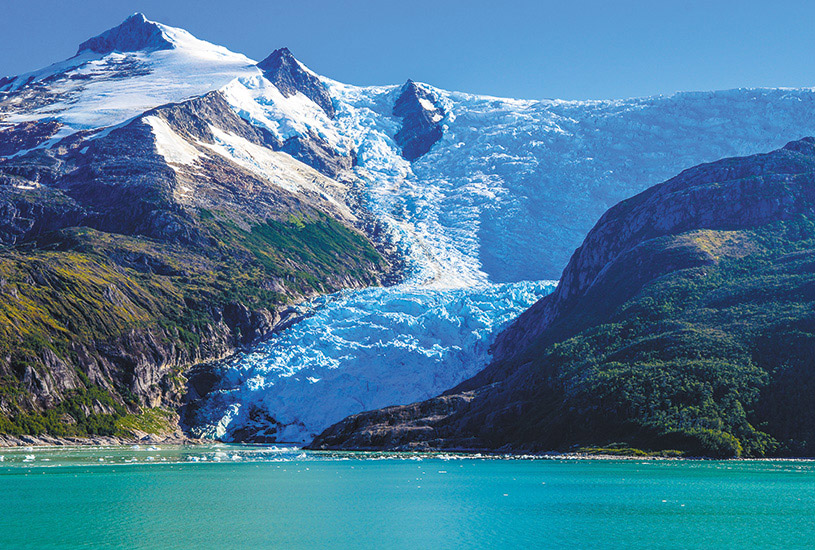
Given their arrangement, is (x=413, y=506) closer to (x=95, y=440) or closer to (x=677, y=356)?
(x=677, y=356)

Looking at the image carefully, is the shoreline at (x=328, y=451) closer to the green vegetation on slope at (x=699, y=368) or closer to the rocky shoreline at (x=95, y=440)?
the rocky shoreline at (x=95, y=440)

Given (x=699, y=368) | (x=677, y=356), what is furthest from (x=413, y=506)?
(x=677, y=356)

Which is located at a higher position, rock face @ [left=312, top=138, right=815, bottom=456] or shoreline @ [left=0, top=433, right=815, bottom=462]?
rock face @ [left=312, top=138, right=815, bottom=456]

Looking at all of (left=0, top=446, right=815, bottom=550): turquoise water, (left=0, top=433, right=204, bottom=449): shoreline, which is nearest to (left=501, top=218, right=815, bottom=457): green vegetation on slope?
(left=0, top=446, right=815, bottom=550): turquoise water

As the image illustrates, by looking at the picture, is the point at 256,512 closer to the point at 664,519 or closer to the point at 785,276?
the point at 664,519

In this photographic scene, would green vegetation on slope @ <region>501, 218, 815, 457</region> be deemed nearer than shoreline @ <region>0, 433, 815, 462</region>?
Yes

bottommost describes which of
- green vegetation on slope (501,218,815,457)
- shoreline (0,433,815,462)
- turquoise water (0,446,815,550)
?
shoreline (0,433,815,462)

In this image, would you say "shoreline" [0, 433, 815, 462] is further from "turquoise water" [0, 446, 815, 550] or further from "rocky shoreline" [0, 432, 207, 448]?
"turquoise water" [0, 446, 815, 550]

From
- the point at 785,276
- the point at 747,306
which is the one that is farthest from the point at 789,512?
the point at 785,276

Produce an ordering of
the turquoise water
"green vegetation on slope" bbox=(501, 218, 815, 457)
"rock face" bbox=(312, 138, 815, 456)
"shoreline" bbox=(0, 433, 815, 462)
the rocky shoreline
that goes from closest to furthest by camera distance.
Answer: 1. the turquoise water
2. "green vegetation on slope" bbox=(501, 218, 815, 457)
3. "shoreline" bbox=(0, 433, 815, 462)
4. "rock face" bbox=(312, 138, 815, 456)
5. the rocky shoreline
